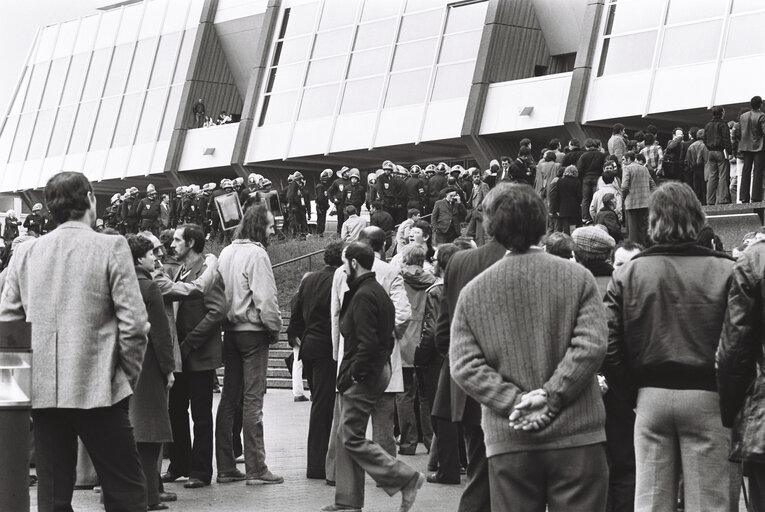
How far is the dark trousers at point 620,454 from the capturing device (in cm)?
771

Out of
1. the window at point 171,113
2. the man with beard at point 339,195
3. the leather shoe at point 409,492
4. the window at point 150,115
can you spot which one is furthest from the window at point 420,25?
the leather shoe at point 409,492

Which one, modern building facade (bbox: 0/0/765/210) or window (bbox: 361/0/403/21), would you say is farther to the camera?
window (bbox: 361/0/403/21)

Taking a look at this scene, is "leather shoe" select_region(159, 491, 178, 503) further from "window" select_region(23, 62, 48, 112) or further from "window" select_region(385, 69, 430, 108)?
"window" select_region(23, 62, 48, 112)

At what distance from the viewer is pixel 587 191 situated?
2252cm

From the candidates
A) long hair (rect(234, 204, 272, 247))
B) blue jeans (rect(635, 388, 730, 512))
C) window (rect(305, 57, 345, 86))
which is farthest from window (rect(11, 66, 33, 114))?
blue jeans (rect(635, 388, 730, 512))

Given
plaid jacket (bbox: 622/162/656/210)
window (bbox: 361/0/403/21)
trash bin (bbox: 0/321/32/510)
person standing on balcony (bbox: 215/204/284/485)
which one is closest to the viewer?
trash bin (bbox: 0/321/32/510)

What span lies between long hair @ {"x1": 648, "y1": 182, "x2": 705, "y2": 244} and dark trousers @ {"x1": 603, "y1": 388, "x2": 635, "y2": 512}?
5.76 ft

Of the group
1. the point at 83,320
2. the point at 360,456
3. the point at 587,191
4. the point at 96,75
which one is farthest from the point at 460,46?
the point at 83,320

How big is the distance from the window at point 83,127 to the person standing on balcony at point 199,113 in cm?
597

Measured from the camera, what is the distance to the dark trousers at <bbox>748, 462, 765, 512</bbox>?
16.7 feet

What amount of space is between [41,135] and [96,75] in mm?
4126

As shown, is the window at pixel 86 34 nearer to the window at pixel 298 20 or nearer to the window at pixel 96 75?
the window at pixel 96 75

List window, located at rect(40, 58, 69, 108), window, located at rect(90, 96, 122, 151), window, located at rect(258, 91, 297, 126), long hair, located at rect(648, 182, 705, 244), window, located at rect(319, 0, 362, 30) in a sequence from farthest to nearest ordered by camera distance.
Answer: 1. window, located at rect(40, 58, 69, 108)
2. window, located at rect(90, 96, 122, 151)
3. window, located at rect(258, 91, 297, 126)
4. window, located at rect(319, 0, 362, 30)
5. long hair, located at rect(648, 182, 705, 244)

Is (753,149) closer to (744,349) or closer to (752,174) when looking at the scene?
(752,174)
